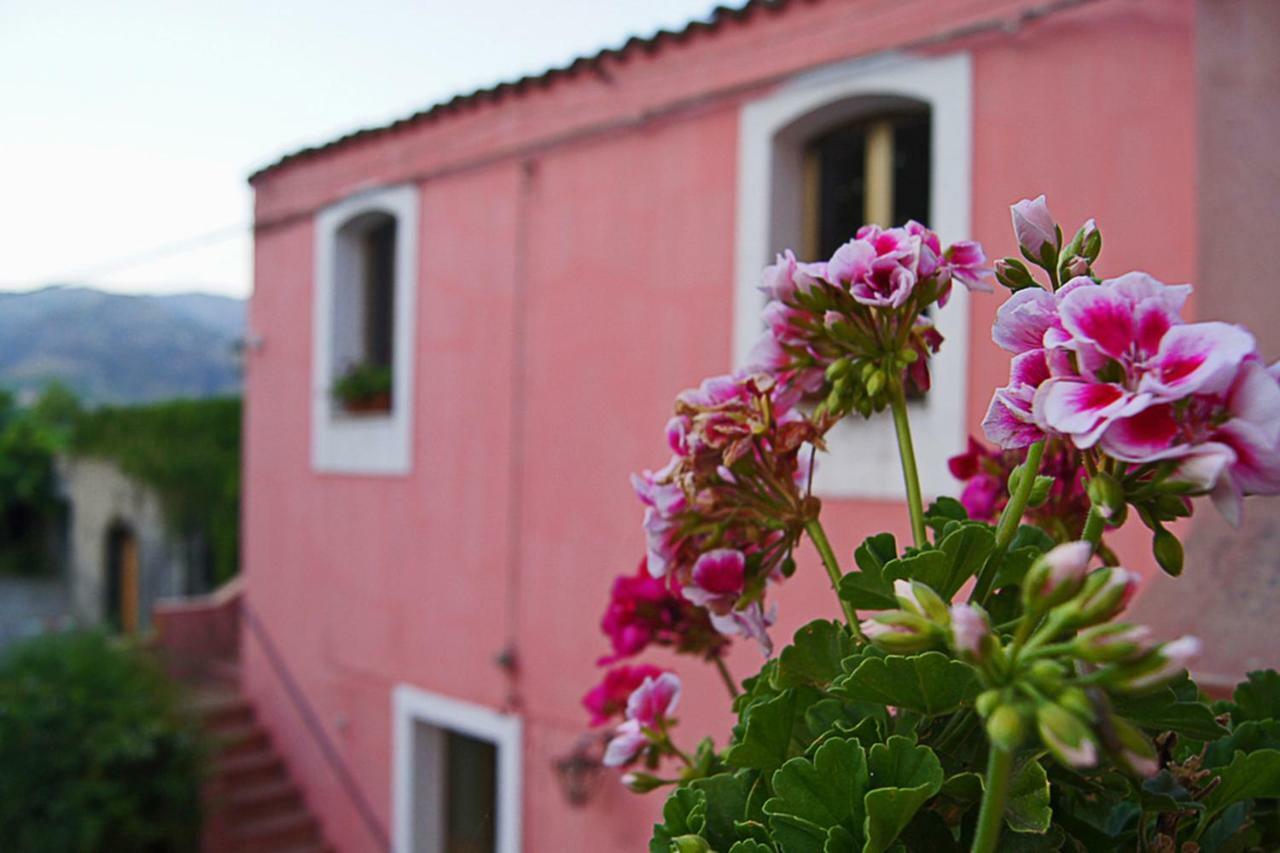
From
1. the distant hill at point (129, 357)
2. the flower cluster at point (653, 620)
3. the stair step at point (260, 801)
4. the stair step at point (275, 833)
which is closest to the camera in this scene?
the flower cluster at point (653, 620)

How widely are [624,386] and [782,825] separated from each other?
4.68 metres

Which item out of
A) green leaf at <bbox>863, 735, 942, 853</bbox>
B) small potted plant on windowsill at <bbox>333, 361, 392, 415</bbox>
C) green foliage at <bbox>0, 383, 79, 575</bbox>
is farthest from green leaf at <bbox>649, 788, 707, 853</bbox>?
green foliage at <bbox>0, 383, 79, 575</bbox>

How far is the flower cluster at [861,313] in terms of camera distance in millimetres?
755

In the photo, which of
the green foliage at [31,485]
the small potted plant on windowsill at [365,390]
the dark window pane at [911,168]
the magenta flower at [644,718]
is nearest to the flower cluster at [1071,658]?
the magenta flower at [644,718]

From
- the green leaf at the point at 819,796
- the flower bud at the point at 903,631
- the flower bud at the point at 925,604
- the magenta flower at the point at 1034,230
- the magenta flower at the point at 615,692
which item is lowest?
the magenta flower at the point at 615,692

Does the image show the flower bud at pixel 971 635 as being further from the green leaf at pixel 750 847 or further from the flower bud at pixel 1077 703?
the green leaf at pixel 750 847

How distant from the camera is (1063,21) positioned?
12.2ft

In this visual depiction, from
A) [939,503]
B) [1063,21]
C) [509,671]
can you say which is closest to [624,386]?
[509,671]

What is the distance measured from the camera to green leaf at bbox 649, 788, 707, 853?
0.67 metres

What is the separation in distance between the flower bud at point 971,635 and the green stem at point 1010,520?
0.15 metres

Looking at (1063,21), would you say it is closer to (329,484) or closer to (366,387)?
(366,387)

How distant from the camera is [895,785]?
574 millimetres

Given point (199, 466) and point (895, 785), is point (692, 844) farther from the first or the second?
point (199, 466)

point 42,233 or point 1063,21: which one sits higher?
point 1063,21
